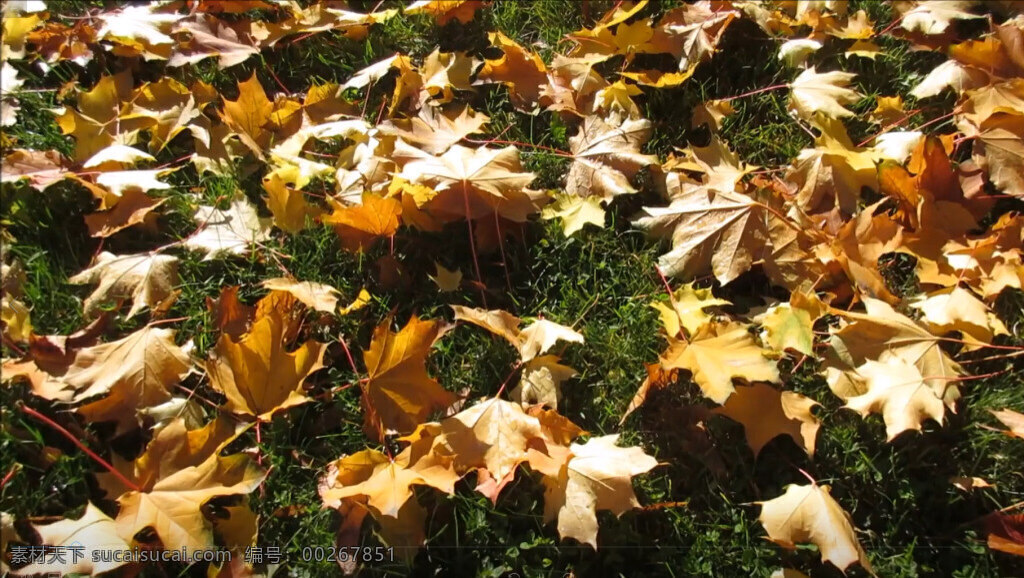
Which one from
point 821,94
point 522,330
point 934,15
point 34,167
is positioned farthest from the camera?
point 934,15

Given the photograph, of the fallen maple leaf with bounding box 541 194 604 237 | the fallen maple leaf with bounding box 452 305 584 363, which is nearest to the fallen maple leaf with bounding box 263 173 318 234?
the fallen maple leaf with bounding box 452 305 584 363

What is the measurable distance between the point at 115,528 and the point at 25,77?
1566mm

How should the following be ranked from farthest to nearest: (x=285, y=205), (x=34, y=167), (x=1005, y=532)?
(x=34, y=167) → (x=285, y=205) → (x=1005, y=532)

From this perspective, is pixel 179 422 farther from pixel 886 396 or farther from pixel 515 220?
pixel 886 396

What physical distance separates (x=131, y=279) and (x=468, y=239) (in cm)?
87

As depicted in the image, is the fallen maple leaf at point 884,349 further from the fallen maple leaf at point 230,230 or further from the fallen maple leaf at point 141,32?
the fallen maple leaf at point 141,32

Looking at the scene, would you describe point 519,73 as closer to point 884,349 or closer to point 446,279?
point 446,279

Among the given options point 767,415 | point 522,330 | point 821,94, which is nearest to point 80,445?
point 522,330

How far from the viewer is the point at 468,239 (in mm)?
2014

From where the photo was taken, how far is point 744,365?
1598mm

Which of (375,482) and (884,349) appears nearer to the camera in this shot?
(375,482)

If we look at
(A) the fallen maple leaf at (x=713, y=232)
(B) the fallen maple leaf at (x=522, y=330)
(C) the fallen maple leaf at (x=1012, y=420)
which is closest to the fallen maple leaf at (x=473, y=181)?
(B) the fallen maple leaf at (x=522, y=330)

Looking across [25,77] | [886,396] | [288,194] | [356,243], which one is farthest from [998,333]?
[25,77]

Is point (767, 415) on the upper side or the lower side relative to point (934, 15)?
lower
